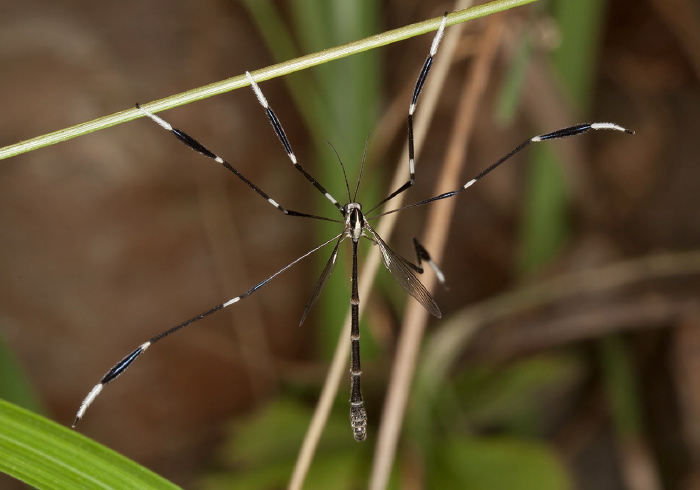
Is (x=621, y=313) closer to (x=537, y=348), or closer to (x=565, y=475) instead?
(x=537, y=348)

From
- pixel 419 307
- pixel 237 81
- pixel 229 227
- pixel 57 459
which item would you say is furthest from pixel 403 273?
pixel 229 227

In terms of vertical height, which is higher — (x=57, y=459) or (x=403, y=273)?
(x=403, y=273)

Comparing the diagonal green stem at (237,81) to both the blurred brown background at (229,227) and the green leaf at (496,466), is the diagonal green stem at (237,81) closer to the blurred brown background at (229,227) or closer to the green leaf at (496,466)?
the blurred brown background at (229,227)

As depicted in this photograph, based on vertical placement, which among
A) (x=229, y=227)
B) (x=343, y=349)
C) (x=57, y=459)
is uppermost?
(x=229, y=227)

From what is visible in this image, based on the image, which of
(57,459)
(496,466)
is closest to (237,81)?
(57,459)

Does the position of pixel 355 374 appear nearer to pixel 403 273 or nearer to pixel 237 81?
pixel 403 273

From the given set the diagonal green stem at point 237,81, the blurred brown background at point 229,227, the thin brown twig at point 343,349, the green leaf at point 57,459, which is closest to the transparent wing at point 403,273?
the thin brown twig at point 343,349

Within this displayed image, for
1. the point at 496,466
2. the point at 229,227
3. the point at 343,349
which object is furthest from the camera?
the point at 229,227

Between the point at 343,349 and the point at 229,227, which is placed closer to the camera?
the point at 343,349

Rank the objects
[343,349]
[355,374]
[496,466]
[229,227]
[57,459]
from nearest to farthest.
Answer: [57,459]
[343,349]
[355,374]
[496,466]
[229,227]
